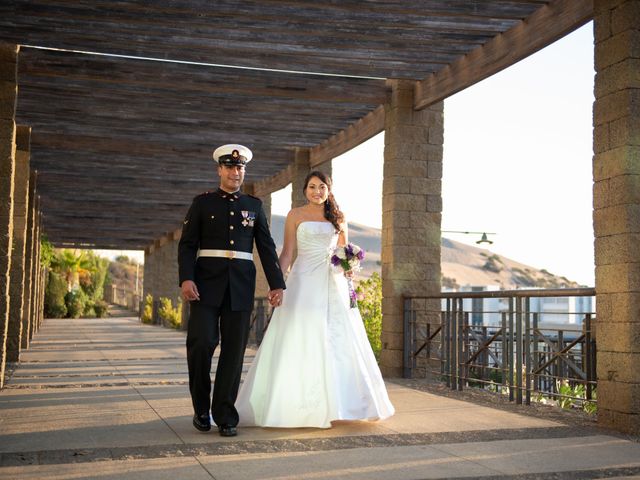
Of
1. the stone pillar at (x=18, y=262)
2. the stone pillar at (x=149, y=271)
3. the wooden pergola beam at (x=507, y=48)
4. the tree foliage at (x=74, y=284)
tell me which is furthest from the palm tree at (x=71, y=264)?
the wooden pergola beam at (x=507, y=48)

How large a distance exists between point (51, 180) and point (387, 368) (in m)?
9.75

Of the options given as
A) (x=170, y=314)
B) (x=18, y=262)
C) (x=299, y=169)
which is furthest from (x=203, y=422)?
(x=170, y=314)

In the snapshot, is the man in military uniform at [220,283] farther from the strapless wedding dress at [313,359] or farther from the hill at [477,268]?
the hill at [477,268]

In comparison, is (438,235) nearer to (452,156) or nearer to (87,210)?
(87,210)

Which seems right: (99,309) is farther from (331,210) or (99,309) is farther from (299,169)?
(331,210)

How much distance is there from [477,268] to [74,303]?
83.1m

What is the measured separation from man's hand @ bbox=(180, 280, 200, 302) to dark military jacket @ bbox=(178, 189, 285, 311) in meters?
0.04

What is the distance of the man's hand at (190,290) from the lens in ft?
17.1

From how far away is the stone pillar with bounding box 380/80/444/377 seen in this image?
983 centimetres

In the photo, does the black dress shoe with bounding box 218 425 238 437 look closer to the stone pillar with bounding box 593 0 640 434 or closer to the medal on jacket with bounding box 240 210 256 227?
the medal on jacket with bounding box 240 210 256 227

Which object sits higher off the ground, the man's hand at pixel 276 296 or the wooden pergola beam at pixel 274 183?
the wooden pergola beam at pixel 274 183

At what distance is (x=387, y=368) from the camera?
389 inches

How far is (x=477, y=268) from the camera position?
11306 centimetres

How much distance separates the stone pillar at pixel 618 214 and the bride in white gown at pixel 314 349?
5.17 feet
